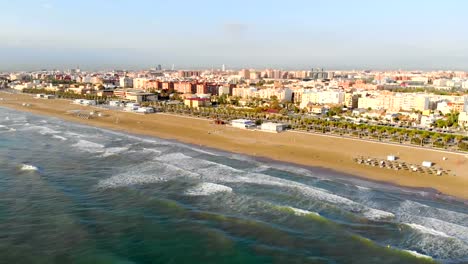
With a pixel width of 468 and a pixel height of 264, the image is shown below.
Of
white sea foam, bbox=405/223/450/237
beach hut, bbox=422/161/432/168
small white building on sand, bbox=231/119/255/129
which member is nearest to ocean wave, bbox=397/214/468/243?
white sea foam, bbox=405/223/450/237

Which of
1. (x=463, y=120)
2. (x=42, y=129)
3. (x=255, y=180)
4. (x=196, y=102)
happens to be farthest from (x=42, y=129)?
(x=463, y=120)

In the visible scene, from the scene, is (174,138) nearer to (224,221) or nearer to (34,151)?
(34,151)

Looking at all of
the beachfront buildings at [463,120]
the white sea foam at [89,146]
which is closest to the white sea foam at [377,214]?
the white sea foam at [89,146]

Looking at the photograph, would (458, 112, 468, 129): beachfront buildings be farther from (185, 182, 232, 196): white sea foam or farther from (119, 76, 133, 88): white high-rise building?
(119, 76, 133, 88): white high-rise building

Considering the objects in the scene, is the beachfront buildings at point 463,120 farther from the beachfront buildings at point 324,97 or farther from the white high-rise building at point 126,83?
the white high-rise building at point 126,83

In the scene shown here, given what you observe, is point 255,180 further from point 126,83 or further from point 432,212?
point 126,83
